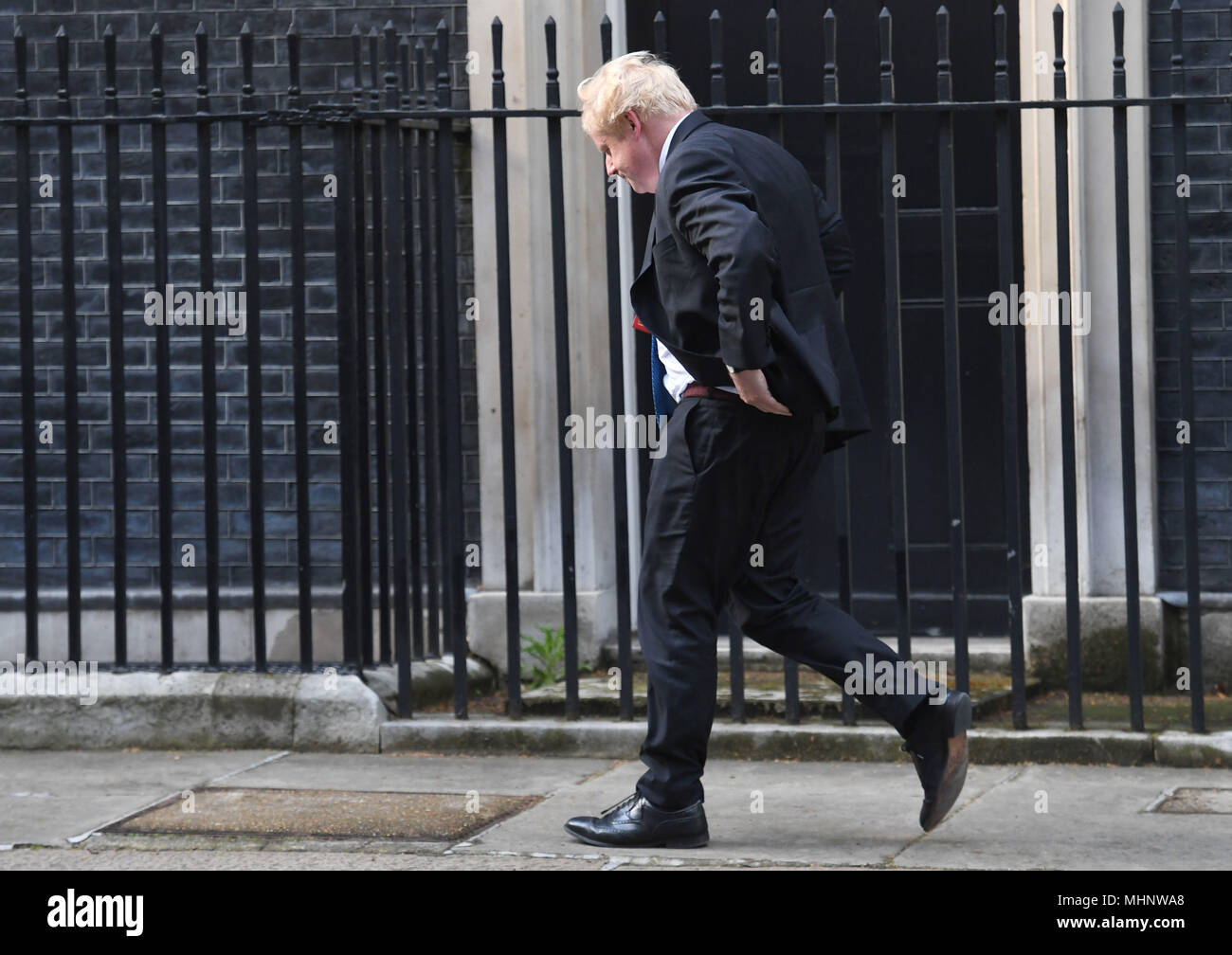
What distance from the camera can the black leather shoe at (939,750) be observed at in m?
4.42

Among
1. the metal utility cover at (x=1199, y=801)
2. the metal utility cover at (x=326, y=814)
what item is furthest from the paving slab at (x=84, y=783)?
the metal utility cover at (x=1199, y=801)

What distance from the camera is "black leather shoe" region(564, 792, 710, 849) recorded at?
4.43 meters

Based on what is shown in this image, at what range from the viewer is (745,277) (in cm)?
405

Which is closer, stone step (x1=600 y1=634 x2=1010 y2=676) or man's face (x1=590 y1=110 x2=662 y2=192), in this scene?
man's face (x1=590 y1=110 x2=662 y2=192)

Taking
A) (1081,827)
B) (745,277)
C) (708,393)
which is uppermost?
(745,277)

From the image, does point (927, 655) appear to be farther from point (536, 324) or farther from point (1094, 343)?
point (536, 324)

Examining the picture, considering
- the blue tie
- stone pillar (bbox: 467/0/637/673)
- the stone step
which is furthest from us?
stone pillar (bbox: 467/0/637/673)

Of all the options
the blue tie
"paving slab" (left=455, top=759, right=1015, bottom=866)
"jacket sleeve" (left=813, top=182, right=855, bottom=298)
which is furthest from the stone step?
"jacket sleeve" (left=813, top=182, right=855, bottom=298)

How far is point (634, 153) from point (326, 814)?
2068mm

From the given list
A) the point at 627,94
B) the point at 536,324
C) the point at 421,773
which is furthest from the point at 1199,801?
the point at 536,324

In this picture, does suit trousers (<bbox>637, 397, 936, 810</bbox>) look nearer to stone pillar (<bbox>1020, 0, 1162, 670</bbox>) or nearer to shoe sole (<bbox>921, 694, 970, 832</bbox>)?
shoe sole (<bbox>921, 694, 970, 832</bbox>)

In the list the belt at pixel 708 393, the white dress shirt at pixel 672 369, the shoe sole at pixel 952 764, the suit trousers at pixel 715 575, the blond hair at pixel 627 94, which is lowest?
the shoe sole at pixel 952 764

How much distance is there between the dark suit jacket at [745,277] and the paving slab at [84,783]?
2.16 m

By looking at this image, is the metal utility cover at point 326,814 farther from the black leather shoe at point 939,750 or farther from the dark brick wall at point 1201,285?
the dark brick wall at point 1201,285
